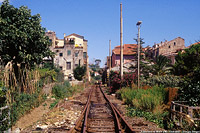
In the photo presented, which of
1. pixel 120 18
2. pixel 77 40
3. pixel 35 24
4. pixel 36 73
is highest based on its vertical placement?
pixel 77 40

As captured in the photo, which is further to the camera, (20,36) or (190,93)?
(20,36)

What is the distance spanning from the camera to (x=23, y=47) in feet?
46.6

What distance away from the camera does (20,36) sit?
1334 cm

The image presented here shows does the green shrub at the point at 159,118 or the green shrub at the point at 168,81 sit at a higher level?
the green shrub at the point at 168,81

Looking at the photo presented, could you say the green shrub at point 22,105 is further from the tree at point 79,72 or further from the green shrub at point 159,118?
the tree at point 79,72

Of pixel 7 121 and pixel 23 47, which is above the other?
pixel 23 47

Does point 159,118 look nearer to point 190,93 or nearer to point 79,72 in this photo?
point 190,93

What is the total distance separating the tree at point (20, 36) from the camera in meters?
13.3

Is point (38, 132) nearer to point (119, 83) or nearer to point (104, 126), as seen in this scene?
point (104, 126)

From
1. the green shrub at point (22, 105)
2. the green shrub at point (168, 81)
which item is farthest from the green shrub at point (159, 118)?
the green shrub at point (168, 81)

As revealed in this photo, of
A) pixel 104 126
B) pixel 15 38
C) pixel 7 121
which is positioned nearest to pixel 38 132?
pixel 7 121

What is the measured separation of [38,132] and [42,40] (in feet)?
25.3

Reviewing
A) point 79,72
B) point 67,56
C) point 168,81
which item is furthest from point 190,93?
point 67,56

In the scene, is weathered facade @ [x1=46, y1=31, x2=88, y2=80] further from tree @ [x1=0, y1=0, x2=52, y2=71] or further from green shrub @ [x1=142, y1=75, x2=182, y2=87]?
tree @ [x1=0, y1=0, x2=52, y2=71]
